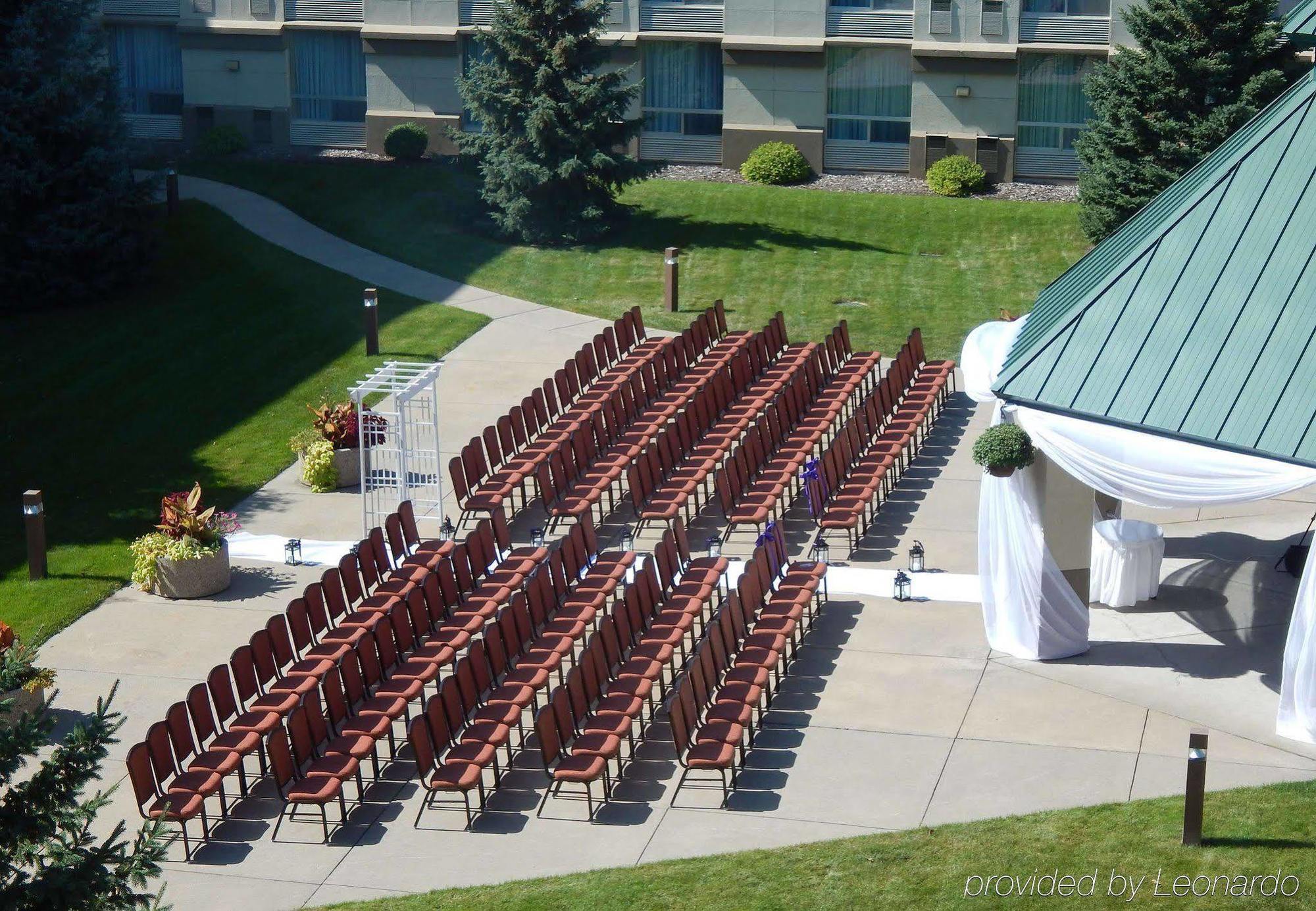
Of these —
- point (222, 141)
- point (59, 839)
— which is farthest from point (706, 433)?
point (222, 141)

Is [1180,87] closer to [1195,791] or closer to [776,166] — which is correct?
[776,166]

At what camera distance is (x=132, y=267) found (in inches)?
1183

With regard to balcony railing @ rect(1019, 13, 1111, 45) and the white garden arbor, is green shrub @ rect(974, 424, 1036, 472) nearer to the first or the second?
the white garden arbor

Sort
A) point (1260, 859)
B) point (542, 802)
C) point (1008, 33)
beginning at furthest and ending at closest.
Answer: point (1008, 33) → point (542, 802) → point (1260, 859)

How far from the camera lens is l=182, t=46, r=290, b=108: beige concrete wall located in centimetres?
3912

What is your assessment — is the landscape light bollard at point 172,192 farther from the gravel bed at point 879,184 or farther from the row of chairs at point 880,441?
the row of chairs at point 880,441

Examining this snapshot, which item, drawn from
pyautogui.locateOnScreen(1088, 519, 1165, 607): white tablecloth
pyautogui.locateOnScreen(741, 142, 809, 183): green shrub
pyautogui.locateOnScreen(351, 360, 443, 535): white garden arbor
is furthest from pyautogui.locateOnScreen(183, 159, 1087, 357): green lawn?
pyautogui.locateOnScreen(1088, 519, 1165, 607): white tablecloth

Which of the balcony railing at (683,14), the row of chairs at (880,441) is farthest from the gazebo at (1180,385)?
the balcony railing at (683,14)

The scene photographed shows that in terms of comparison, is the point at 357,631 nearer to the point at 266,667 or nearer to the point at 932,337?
the point at 266,667

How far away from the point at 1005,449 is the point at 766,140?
22526 millimetres

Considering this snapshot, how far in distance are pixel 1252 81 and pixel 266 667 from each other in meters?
20.8

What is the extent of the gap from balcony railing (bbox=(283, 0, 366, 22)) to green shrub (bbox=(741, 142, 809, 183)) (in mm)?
9091

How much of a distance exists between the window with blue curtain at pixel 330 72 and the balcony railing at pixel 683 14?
656 cm

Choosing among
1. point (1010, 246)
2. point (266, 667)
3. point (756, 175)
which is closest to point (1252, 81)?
point (1010, 246)
